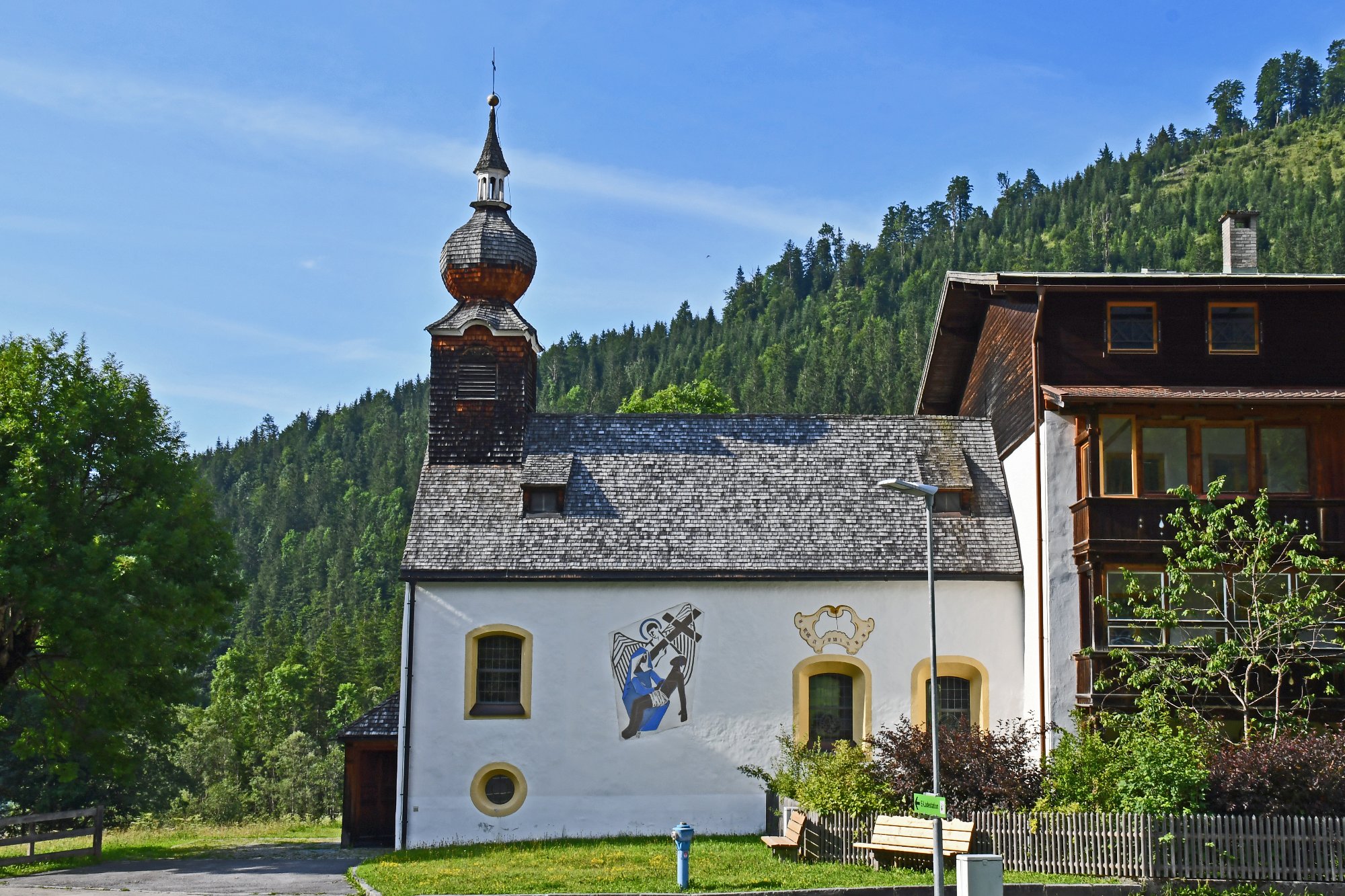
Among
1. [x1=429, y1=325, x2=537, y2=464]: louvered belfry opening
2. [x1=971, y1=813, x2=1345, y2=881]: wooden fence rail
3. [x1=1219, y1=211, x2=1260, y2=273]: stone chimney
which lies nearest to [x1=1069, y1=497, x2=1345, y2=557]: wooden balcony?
[x1=971, y1=813, x2=1345, y2=881]: wooden fence rail

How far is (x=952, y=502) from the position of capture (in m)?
29.2

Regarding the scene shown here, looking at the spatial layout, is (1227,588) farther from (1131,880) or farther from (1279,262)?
(1279,262)

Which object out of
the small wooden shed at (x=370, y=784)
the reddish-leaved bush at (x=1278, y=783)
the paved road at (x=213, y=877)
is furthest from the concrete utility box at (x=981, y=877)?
the small wooden shed at (x=370, y=784)

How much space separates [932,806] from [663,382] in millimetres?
150014

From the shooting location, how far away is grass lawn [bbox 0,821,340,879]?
86.8 ft

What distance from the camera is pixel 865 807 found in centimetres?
2208

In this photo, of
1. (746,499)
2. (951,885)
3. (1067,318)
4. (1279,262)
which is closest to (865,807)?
(951,885)

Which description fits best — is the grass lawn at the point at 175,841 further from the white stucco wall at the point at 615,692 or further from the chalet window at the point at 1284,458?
the chalet window at the point at 1284,458

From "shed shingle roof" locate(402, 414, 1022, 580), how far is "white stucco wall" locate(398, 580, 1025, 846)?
0.46 m

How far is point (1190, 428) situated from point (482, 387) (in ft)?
49.9

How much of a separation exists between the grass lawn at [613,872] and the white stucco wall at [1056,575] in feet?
20.0

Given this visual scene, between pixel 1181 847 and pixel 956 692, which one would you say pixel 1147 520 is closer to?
pixel 956 692

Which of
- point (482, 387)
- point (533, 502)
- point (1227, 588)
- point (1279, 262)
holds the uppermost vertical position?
point (1279, 262)

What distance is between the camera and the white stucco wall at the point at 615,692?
27.0m
